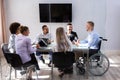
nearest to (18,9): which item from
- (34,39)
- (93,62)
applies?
(34,39)

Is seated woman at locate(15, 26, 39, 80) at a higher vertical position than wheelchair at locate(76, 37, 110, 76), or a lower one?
higher

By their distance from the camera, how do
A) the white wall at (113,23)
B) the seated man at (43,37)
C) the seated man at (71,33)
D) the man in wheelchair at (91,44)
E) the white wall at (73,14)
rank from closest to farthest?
1. the man in wheelchair at (91,44)
2. the seated man at (43,37)
3. the seated man at (71,33)
4. the white wall at (73,14)
5. the white wall at (113,23)

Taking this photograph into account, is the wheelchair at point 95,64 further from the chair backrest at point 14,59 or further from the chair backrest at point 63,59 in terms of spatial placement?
the chair backrest at point 14,59

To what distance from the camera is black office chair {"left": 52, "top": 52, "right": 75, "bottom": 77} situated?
3561 mm

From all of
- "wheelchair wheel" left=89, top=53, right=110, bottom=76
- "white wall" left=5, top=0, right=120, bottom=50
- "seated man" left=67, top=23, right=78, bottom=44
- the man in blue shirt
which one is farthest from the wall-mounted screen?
"wheelchair wheel" left=89, top=53, right=110, bottom=76

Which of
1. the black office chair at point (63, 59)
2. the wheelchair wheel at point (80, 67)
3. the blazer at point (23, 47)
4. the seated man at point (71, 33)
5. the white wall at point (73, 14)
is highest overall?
the white wall at point (73, 14)

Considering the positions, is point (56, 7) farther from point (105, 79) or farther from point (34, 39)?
point (105, 79)

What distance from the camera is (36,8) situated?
516 cm

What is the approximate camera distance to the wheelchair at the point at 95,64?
4.27 m

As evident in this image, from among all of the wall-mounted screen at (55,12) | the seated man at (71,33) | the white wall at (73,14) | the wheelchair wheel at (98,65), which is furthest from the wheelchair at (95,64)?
the wall-mounted screen at (55,12)

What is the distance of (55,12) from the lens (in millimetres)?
5078

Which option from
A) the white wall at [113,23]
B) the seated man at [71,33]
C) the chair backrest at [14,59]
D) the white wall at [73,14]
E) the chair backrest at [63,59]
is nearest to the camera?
the chair backrest at [14,59]

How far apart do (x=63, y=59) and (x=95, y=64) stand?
116 centimetres

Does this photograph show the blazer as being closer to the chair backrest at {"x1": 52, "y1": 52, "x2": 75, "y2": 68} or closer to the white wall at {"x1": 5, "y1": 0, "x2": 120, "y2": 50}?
the chair backrest at {"x1": 52, "y1": 52, "x2": 75, "y2": 68}
